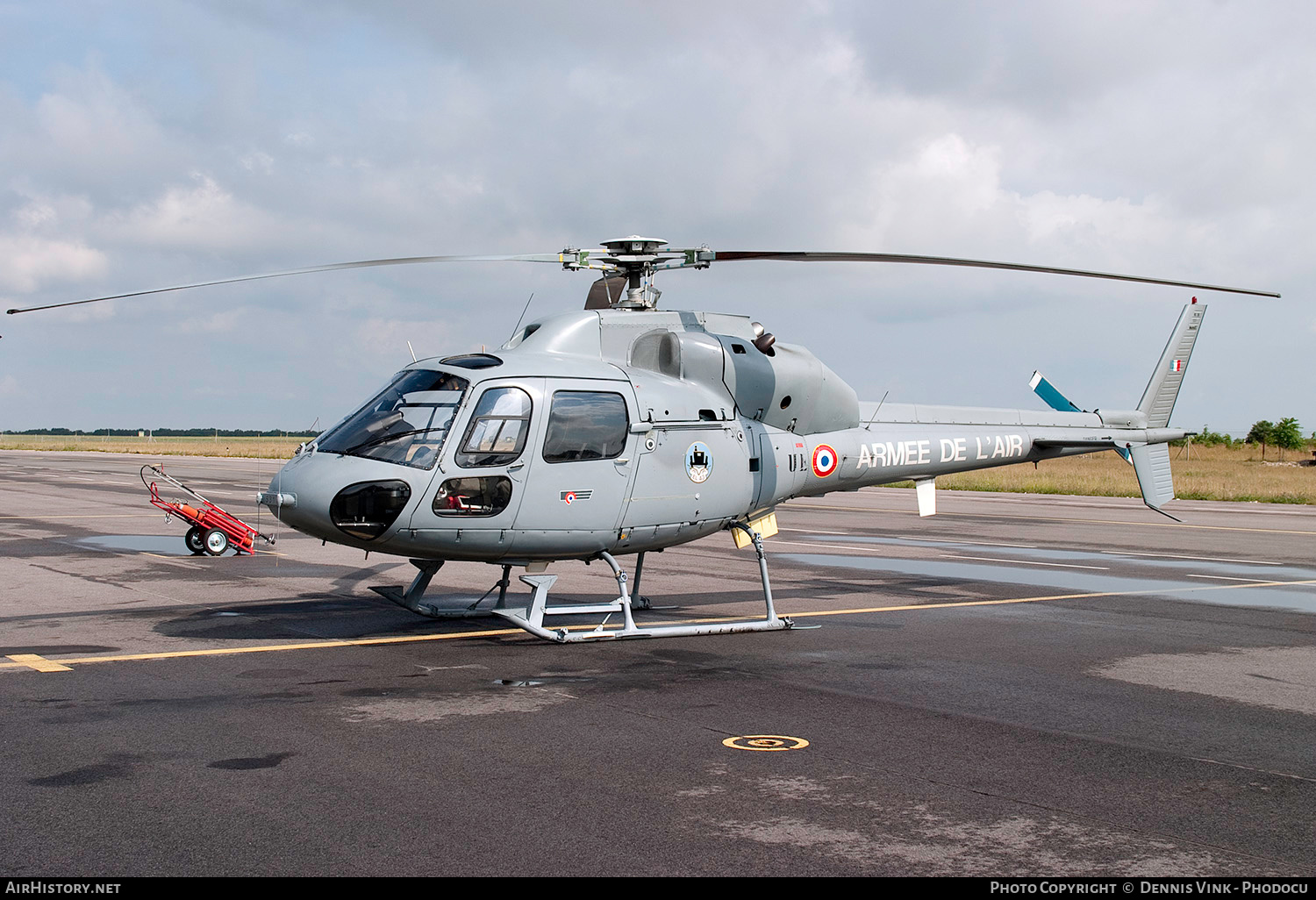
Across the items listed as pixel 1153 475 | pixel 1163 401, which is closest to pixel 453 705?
pixel 1153 475

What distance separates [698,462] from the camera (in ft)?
38.2

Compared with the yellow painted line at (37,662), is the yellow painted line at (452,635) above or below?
below

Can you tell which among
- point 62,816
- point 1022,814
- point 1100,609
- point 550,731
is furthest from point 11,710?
point 1100,609

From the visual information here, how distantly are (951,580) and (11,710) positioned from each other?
12656 mm

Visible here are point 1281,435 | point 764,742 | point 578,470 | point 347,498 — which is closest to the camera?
point 764,742

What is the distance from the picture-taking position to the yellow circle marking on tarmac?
7.09 m

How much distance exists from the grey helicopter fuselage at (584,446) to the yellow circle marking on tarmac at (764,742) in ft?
12.7

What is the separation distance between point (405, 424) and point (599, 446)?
1889 mm

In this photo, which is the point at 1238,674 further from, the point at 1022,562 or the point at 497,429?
the point at 1022,562

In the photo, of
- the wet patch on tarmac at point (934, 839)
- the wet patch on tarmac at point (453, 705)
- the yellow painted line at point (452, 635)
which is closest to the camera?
the wet patch on tarmac at point (934, 839)

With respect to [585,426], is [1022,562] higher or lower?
lower

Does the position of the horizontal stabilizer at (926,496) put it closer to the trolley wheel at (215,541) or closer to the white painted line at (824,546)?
the white painted line at (824,546)

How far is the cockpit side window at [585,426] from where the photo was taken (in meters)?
10.6

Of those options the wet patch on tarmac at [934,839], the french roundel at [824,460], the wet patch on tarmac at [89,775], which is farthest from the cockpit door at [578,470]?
the wet patch on tarmac at [934,839]
